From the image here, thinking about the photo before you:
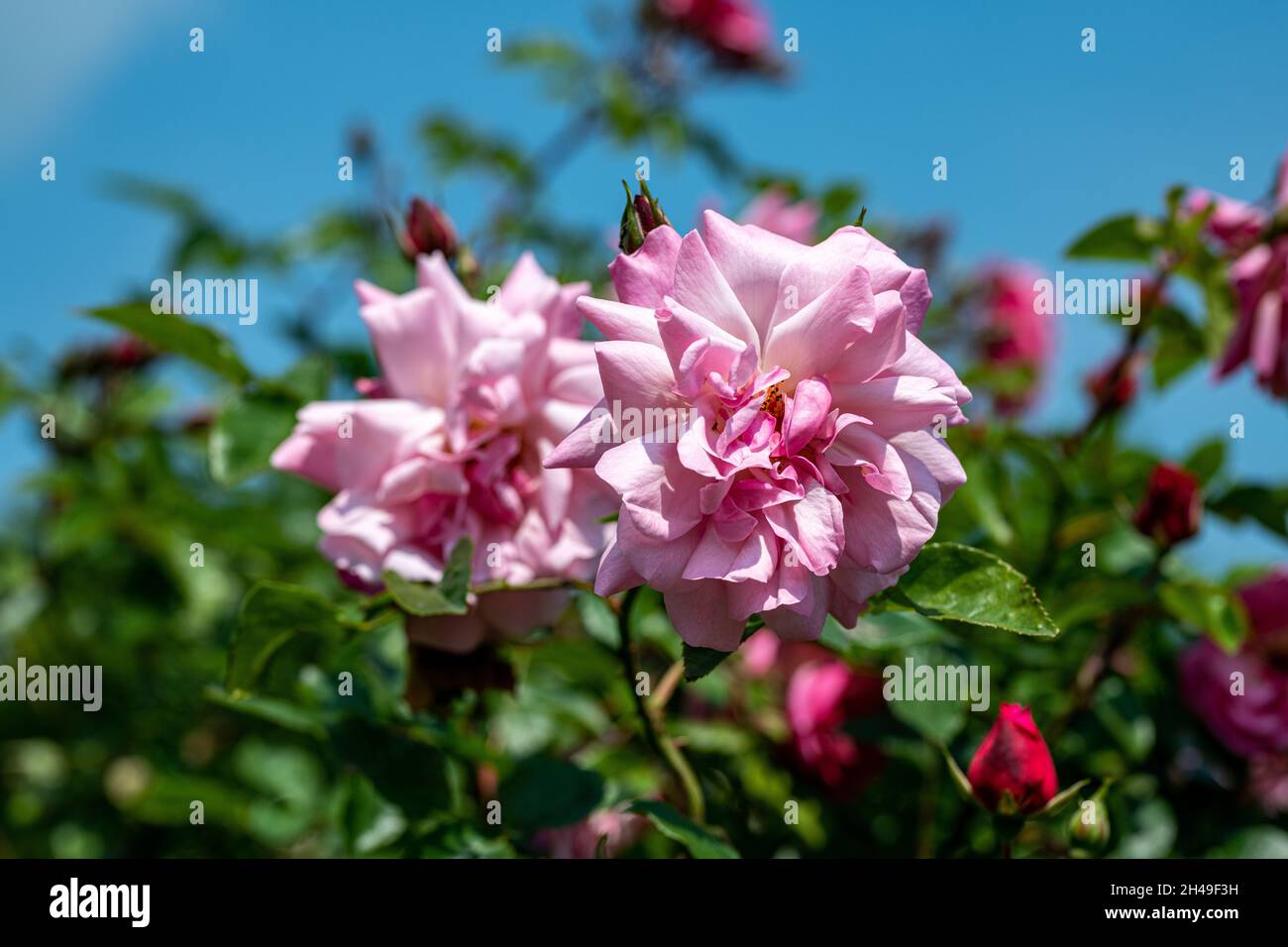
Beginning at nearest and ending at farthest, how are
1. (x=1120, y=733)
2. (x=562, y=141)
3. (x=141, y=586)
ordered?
1. (x=1120, y=733)
2. (x=141, y=586)
3. (x=562, y=141)

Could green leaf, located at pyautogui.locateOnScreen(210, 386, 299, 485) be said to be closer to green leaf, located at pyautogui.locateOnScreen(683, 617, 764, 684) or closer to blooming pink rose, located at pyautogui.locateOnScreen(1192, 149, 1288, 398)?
green leaf, located at pyautogui.locateOnScreen(683, 617, 764, 684)

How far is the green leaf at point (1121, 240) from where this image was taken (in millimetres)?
1629

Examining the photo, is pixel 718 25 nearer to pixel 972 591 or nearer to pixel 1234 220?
pixel 1234 220

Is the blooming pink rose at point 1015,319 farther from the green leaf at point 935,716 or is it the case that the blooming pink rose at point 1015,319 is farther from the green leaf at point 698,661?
the green leaf at point 698,661

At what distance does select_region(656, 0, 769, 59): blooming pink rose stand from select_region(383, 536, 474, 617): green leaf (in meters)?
3.06

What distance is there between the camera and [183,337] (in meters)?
1.35

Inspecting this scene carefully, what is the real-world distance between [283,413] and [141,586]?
1323 mm

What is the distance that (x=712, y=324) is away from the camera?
852 millimetres

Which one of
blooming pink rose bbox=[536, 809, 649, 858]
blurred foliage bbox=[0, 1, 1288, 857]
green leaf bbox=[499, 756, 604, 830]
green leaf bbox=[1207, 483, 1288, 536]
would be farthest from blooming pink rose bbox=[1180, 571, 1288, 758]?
green leaf bbox=[499, 756, 604, 830]

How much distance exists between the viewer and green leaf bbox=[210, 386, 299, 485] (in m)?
1.33
